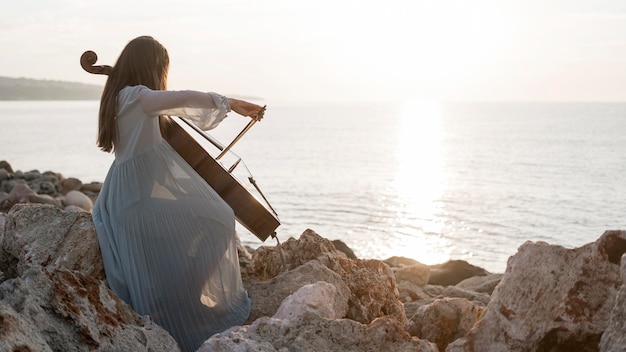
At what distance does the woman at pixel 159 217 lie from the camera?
16.7 ft

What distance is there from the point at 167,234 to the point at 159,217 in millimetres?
118

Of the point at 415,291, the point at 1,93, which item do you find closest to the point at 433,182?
the point at 415,291

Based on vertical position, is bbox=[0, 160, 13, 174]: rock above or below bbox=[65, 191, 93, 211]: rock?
above

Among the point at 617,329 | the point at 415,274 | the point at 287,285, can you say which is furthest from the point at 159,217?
the point at 415,274

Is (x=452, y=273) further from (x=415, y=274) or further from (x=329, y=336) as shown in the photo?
(x=329, y=336)

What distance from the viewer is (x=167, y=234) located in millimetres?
5168

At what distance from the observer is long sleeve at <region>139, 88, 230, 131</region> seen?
4934 mm

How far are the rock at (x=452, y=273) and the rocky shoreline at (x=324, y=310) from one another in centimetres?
589

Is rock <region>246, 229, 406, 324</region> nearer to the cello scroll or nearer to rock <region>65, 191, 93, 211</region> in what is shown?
the cello scroll

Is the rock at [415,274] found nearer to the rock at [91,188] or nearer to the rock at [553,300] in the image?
the rock at [553,300]

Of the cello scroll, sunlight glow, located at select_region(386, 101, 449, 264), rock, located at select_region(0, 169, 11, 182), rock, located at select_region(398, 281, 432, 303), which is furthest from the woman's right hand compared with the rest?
rock, located at select_region(0, 169, 11, 182)

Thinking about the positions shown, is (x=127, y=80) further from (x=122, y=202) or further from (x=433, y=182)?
(x=433, y=182)

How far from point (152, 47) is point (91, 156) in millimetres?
46172

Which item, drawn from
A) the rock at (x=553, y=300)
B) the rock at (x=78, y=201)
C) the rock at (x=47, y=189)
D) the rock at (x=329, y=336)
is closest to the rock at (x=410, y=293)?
the rock at (x=553, y=300)
